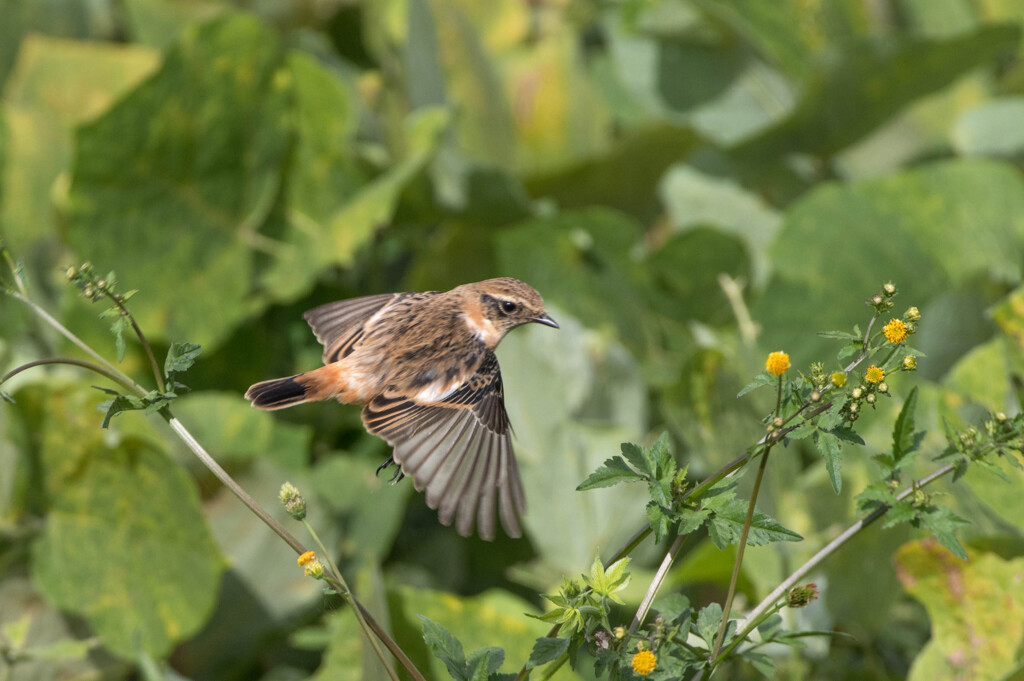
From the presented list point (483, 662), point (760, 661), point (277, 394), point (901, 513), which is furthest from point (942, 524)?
point (277, 394)

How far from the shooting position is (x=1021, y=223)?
1.41 meters

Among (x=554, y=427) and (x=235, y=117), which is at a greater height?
(x=235, y=117)

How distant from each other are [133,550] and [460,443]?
74 cm

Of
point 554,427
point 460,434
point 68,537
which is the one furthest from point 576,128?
point 460,434

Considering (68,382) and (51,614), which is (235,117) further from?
(51,614)

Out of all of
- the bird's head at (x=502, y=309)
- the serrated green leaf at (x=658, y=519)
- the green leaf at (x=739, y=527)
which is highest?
the bird's head at (x=502, y=309)

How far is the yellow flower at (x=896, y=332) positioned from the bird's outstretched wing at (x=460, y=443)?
0.19m

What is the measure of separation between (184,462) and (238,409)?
0.32 ft

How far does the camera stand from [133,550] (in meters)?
1.18

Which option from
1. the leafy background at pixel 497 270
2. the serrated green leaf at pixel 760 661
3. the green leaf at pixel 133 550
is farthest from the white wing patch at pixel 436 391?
the green leaf at pixel 133 550

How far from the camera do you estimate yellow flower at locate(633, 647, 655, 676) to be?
50 centimetres

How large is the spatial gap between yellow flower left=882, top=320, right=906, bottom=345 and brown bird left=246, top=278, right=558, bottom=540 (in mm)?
192

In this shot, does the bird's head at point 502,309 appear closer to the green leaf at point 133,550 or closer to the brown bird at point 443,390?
the brown bird at point 443,390

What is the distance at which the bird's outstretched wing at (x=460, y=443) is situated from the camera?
20.8 inches
